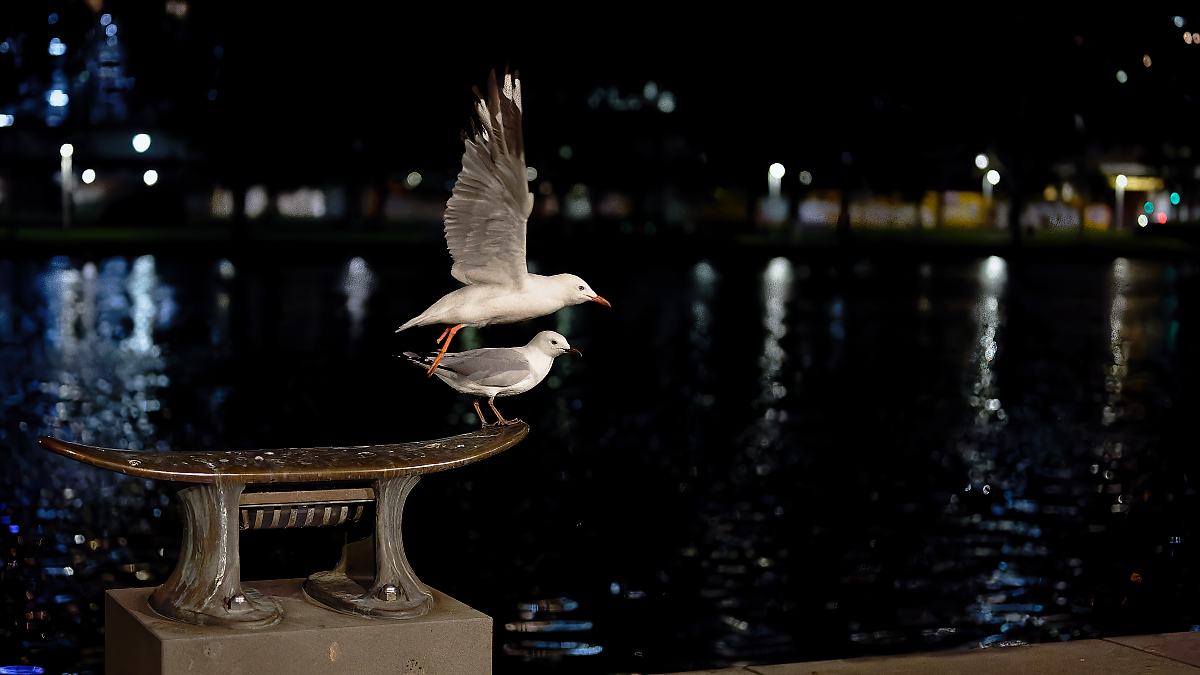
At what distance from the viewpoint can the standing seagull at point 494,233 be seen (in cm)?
502

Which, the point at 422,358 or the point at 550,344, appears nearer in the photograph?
the point at 422,358

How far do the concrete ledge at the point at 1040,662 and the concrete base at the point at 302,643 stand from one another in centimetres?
158

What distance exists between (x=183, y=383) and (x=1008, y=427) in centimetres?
1087

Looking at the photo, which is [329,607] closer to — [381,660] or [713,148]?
[381,660]

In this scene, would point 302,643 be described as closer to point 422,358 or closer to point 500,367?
point 422,358

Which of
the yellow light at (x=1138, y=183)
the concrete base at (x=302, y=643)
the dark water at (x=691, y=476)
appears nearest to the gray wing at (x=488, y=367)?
the concrete base at (x=302, y=643)

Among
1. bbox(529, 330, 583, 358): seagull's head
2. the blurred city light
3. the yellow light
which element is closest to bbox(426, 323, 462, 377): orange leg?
bbox(529, 330, 583, 358): seagull's head

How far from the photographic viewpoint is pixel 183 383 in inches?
766

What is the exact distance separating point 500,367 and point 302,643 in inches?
51.8

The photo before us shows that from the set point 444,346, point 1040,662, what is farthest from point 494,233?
point 1040,662

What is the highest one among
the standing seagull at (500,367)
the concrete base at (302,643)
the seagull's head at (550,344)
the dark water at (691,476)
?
the seagull's head at (550,344)

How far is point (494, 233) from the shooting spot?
5.16 meters

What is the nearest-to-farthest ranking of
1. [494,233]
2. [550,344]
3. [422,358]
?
[494,233], [422,358], [550,344]

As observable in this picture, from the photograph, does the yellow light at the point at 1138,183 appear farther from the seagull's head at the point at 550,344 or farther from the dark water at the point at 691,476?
the seagull's head at the point at 550,344
